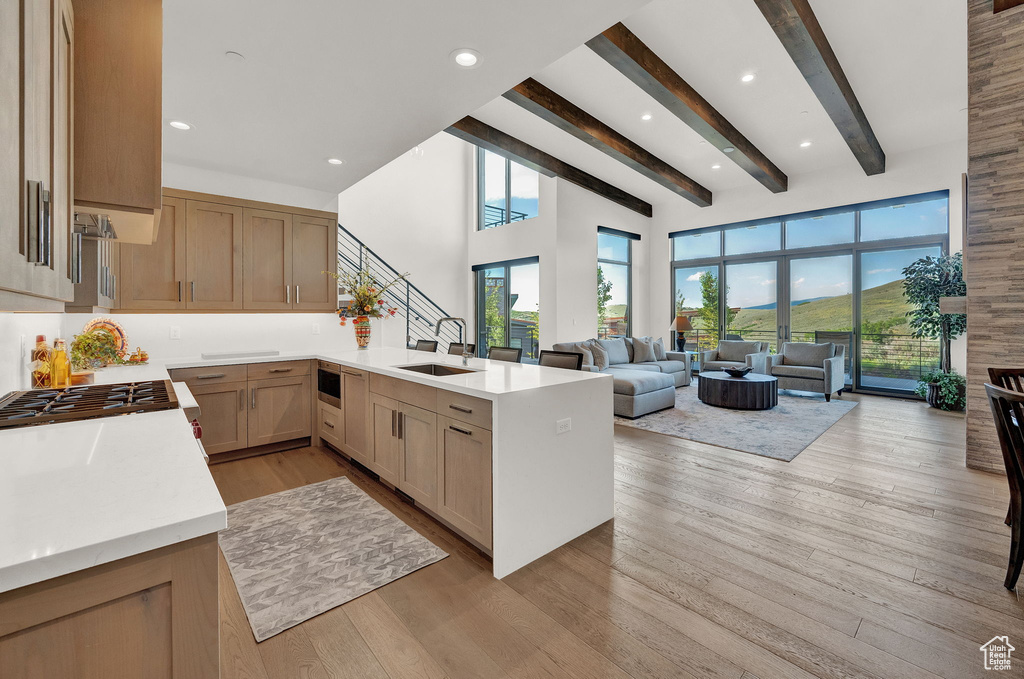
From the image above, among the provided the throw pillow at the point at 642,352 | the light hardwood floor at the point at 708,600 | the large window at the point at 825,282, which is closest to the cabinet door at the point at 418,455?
the light hardwood floor at the point at 708,600

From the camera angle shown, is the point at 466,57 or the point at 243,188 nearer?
the point at 466,57

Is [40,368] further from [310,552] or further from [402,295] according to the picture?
[402,295]

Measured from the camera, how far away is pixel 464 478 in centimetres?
223

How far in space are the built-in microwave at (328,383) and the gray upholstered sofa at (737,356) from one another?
19.1 ft

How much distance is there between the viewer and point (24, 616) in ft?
2.14

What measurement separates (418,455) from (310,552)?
2.39ft

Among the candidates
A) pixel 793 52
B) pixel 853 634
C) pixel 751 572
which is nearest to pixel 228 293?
pixel 751 572

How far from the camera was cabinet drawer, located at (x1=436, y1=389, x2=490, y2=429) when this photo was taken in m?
2.08

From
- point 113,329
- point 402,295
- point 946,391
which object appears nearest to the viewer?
point 113,329

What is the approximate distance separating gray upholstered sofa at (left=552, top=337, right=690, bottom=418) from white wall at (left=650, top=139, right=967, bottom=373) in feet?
7.45

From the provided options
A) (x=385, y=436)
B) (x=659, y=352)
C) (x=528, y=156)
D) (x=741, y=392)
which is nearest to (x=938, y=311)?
(x=741, y=392)

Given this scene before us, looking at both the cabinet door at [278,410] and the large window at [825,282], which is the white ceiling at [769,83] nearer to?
the large window at [825,282]

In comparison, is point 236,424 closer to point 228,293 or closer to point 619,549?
point 228,293

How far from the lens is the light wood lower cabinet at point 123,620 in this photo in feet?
2.17
